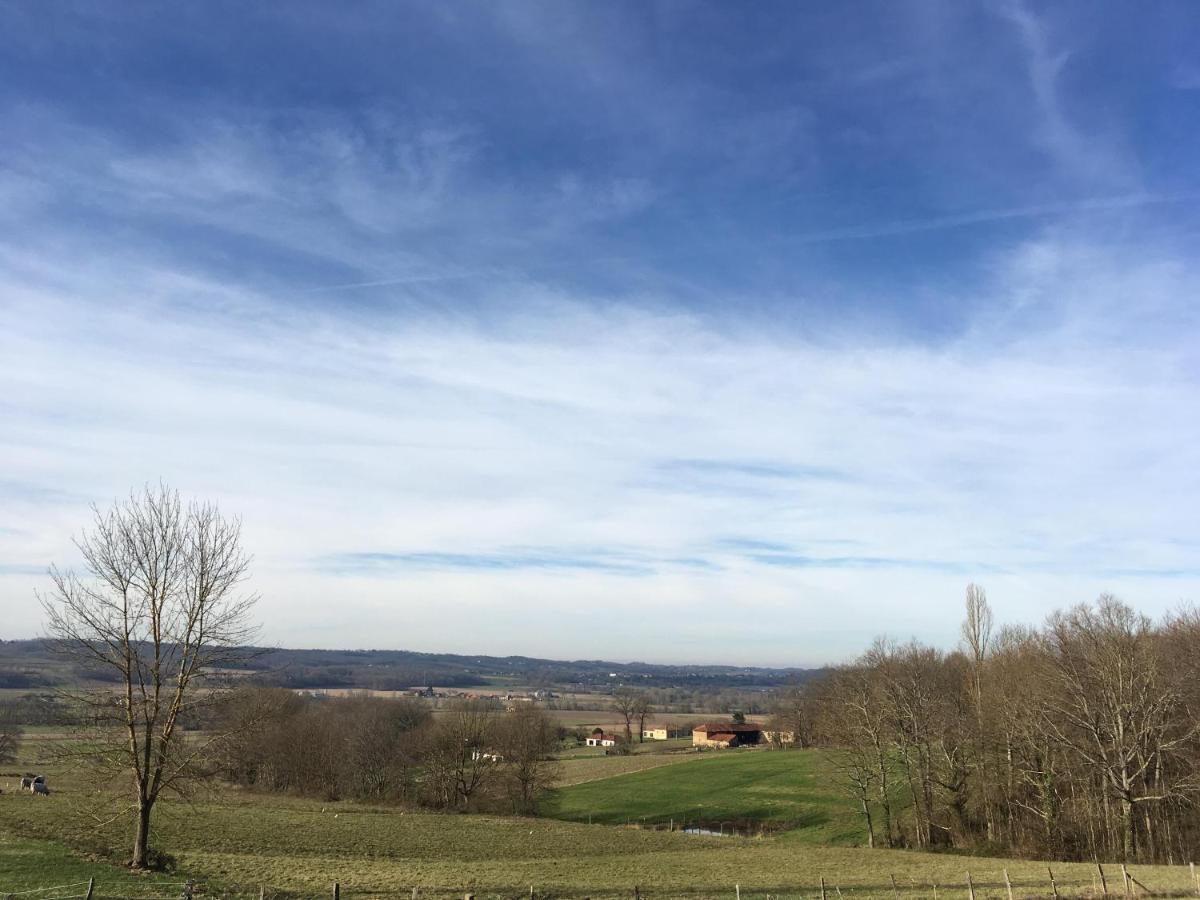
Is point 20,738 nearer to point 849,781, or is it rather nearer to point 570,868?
point 570,868

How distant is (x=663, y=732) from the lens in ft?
550

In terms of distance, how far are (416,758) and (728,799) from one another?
2933 cm

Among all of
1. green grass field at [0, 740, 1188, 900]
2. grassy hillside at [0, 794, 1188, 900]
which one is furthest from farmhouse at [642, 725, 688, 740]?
grassy hillside at [0, 794, 1188, 900]

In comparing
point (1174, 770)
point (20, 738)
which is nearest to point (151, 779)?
point (1174, 770)

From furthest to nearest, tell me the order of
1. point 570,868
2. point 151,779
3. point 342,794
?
point 342,794
point 570,868
point 151,779

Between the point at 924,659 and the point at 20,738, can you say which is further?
the point at 20,738

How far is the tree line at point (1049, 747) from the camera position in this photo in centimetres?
4128

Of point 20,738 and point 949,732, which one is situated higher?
point 949,732

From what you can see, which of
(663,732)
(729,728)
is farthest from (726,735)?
(663,732)

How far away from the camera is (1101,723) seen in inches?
1670

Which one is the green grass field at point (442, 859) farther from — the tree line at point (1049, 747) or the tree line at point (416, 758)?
the tree line at point (416, 758)

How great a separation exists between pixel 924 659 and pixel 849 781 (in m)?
16.3

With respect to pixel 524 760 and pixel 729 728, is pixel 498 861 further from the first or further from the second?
pixel 729 728

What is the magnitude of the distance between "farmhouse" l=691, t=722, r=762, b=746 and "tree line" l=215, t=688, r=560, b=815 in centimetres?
6679
